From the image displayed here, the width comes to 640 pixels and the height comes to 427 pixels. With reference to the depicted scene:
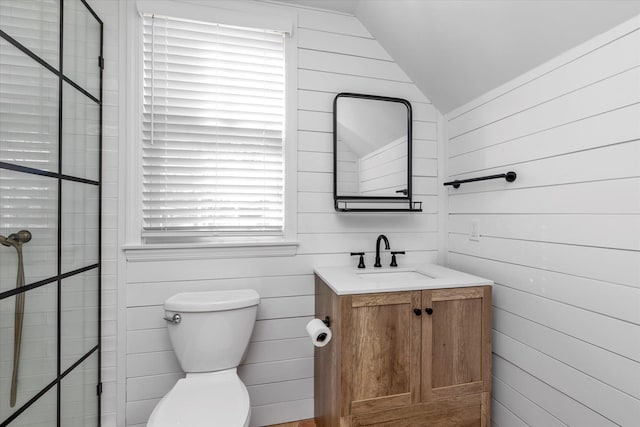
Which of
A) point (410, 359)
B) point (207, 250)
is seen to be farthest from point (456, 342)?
point (207, 250)

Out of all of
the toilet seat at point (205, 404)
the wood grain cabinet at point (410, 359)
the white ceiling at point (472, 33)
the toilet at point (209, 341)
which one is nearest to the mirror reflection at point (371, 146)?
the white ceiling at point (472, 33)

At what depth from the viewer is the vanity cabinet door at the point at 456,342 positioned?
1.44 m

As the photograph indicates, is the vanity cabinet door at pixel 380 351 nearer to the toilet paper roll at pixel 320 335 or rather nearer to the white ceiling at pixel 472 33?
the toilet paper roll at pixel 320 335

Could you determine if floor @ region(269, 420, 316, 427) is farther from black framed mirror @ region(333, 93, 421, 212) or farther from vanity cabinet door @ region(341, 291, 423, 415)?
black framed mirror @ region(333, 93, 421, 212)

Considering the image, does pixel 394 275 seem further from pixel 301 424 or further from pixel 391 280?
pixel 301 424

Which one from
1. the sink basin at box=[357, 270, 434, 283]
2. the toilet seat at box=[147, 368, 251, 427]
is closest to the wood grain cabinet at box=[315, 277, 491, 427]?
the sink basin at box=[357, 270, 434, 283]

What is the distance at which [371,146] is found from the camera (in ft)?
6.18

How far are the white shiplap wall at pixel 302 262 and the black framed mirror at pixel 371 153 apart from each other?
0.21ft

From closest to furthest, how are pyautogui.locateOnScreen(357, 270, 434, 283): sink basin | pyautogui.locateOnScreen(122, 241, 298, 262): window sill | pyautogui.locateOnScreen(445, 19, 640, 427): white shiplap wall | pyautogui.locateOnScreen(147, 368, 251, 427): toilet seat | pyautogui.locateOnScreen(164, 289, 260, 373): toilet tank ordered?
pyautogui.locateOnScreen(445, 19, 640, 427): white shiplap wall, pyautogui.locateOnScreen(147, 368, 251, 427): toilet seat, pyautogui.locateOnScreen(164, 289, 260, 373): toilet tank, pyautogui.locateOnScreen(122, 241, 298, 262): window sill, pyautogui.locateOnScreen(357, 270, 434, 283): sink basin

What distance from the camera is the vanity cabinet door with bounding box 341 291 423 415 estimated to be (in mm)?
1359

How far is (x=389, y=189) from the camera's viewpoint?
75.1 inches

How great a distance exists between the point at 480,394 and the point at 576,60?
1.47 metres

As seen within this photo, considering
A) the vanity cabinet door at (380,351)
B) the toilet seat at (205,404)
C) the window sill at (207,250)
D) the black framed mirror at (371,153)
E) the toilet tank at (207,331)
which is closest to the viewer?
the toilet seat at (205,404)

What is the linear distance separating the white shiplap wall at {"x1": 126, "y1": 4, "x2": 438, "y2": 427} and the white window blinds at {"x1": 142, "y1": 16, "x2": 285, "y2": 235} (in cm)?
17
